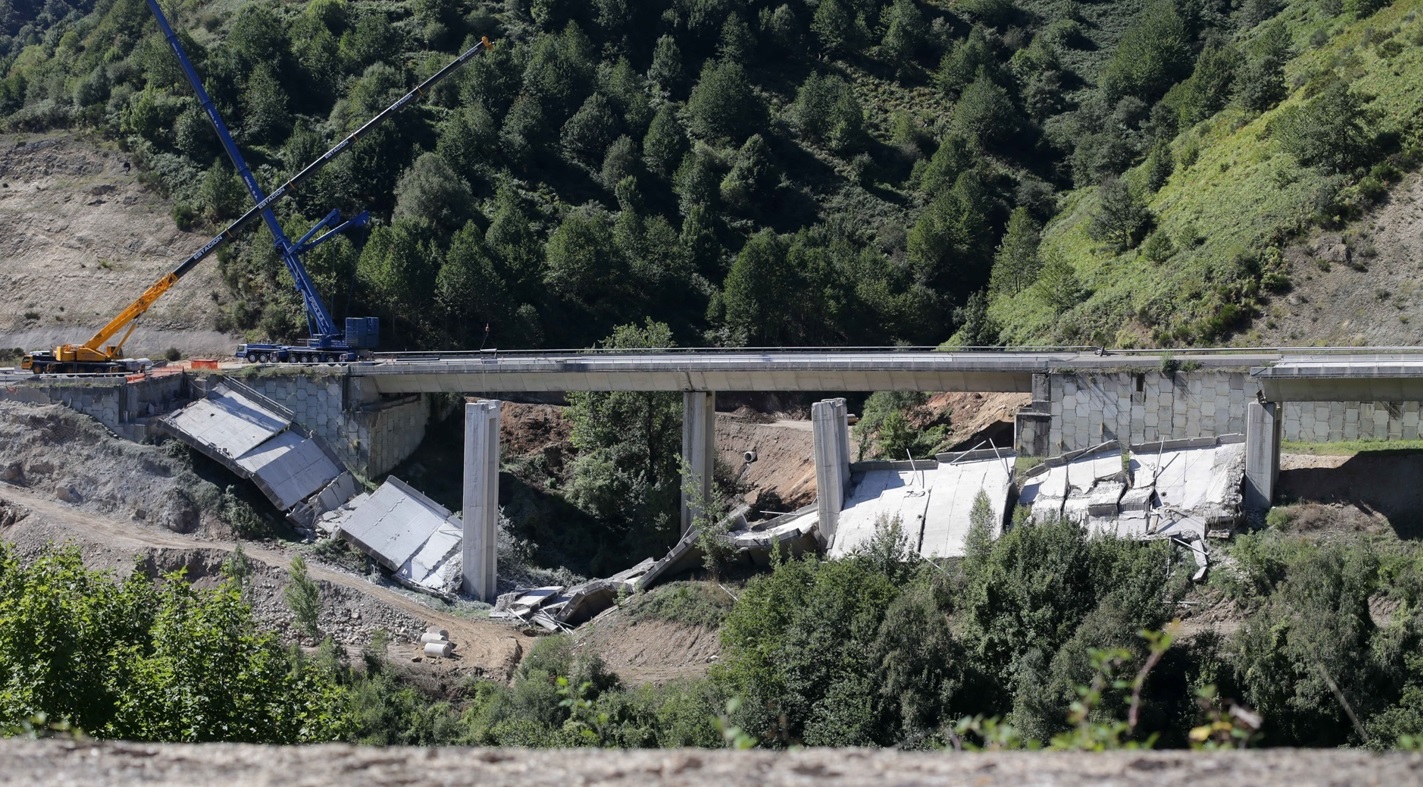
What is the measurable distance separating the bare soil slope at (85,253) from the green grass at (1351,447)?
51435 millimetres

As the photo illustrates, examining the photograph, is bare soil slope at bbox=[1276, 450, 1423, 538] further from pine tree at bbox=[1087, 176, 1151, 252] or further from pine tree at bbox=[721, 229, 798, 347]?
pine tree at bbox=[721, 229, 798, 347]

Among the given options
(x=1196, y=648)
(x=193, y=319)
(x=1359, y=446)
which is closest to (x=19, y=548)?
(x=193, y=319)

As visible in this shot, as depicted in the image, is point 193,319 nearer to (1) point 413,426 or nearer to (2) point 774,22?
(1) point 413,426

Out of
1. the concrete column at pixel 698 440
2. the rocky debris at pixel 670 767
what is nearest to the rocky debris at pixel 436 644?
the concrete column at pixel 698 440

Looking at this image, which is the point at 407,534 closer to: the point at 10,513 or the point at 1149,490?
the point at 10,513

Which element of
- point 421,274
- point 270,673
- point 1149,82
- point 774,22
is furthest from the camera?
point 774,22

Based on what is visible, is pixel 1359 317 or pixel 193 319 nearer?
pixel 1359 317

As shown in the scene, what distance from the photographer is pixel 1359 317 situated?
179 feet

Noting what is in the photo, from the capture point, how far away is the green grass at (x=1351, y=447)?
42.2 metres

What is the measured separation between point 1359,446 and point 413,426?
37.9 m

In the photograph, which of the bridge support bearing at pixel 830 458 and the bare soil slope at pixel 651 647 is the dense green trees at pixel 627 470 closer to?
the bare soil slope at pixel 651 647

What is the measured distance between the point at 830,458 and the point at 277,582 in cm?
1984

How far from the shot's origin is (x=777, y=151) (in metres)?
94.6

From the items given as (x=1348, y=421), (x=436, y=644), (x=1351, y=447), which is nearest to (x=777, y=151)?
(x=1348, y=421)
